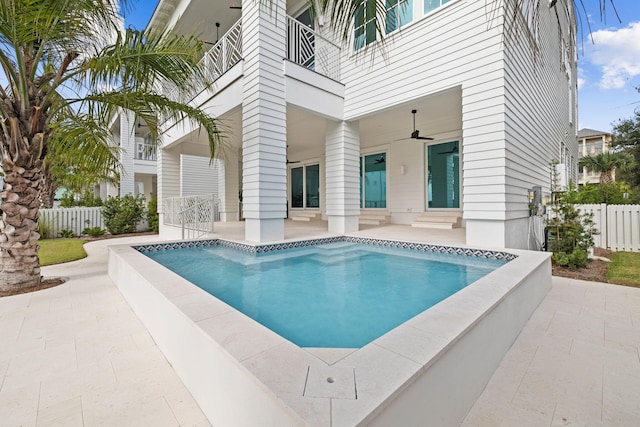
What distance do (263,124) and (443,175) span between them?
5783 millimetres

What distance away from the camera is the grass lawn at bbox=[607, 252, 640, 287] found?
423cm

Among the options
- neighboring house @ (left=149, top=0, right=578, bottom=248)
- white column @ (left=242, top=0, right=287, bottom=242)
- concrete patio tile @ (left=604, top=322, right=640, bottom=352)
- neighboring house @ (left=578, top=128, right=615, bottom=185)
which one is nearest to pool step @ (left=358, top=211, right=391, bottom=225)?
neighboring house @ (left=149, top=0, right=578, bottom=248)

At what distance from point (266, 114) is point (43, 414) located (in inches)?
215

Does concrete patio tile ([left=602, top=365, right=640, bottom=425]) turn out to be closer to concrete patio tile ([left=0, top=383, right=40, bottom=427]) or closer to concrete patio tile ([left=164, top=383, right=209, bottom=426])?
concrete patio tile ([left=164, top=383, right=209, bottom=426])

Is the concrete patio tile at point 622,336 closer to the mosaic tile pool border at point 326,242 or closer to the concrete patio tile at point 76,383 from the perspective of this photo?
the mosaic tile pool border at point 326,242

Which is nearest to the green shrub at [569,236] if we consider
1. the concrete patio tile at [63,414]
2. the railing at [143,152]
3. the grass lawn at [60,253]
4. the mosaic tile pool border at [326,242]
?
the mosaic tile pool border at [326,242]

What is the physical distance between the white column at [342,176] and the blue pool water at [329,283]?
58.2 inches

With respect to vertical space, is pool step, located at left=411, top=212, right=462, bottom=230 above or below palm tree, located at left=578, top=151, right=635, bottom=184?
below

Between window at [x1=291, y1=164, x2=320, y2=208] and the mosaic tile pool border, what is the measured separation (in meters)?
6.08

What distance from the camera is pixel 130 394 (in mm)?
1744

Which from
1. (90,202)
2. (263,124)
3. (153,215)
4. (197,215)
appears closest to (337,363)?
(263,124)

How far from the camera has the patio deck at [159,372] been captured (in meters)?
1.61

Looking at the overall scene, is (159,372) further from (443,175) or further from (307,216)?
(307,216)

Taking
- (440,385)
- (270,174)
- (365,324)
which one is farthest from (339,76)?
(440,385)
